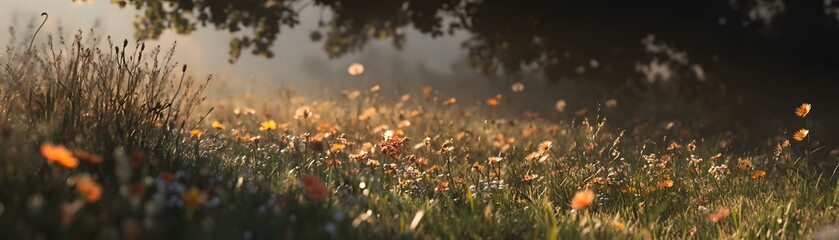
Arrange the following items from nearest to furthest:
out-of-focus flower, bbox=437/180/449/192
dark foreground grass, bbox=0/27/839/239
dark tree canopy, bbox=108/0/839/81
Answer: dark foreground grass, bbox=0/27/839/239 < out-of-focus flower, bbox=437/180/449/192 < dark tree canopy, bbox=108/0/839/81

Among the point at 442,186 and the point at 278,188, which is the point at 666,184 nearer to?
the point at 442,186

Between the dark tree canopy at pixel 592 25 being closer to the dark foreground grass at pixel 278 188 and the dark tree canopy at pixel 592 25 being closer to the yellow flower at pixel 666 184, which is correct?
the dark foreground grass at pixel 278 188

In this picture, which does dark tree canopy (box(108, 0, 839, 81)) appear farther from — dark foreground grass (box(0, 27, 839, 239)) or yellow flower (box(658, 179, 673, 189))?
yellow flower (box(658, 179, 673, 189))

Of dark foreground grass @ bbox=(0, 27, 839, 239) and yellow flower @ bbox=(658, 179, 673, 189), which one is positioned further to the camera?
yellow flower @ bbox=(658, 179, 673, 189)

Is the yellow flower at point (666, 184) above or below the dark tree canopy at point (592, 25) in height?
below

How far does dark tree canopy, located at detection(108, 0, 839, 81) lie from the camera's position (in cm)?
965

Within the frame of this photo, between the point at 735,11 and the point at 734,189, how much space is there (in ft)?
19.4

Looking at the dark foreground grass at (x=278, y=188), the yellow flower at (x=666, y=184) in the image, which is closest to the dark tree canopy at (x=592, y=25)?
the dark foreground grass at (x=278, y=188)

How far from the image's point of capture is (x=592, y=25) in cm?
996

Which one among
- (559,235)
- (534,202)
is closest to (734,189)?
(534,202)

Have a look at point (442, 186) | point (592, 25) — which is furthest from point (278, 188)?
point (592, 25)

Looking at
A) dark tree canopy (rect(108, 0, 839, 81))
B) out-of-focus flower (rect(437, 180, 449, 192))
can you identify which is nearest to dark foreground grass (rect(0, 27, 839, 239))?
out-of-focus flower (rect(437, 180, 449, 192))

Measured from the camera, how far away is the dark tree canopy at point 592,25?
9.65 metres

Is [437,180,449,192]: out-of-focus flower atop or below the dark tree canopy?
below
